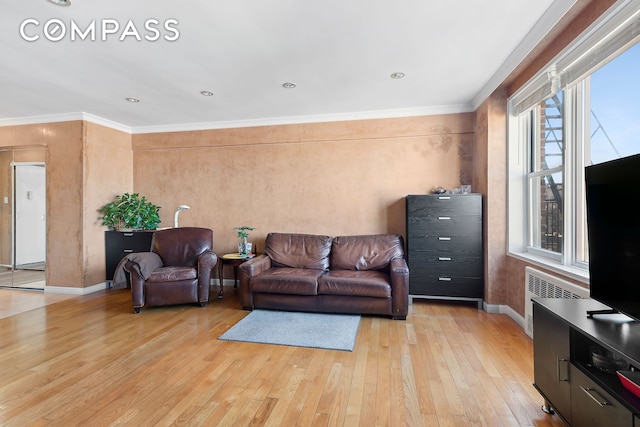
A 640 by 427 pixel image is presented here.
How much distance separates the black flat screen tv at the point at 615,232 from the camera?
1.38 m

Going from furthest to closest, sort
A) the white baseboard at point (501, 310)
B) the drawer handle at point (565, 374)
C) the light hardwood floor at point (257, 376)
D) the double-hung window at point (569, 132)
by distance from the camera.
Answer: the white baseboard at point (501, 310), the double-hung window at point (569, 132), the light hardwood floor at point (257, 376), the drawer handle at point (565, 374)

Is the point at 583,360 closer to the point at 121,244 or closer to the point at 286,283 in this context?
the point at 286,283

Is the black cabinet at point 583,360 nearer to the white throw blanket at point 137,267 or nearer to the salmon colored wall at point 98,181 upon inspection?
the white throw blanket at point 137,267

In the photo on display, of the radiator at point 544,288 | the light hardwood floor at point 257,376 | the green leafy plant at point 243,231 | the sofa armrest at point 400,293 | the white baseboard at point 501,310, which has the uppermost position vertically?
the green leafy plant at point 243,231

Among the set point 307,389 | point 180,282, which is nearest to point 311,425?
point 307,389

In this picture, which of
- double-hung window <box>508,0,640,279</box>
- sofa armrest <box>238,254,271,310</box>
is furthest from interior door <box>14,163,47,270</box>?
double-hung window <box>508,0,640,279</box>

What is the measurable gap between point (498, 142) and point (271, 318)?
3253mm

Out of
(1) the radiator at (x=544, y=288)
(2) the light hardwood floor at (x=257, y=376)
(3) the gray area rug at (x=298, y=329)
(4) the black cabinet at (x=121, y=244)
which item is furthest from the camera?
(4) the black cabinet at (x=121, y=244)

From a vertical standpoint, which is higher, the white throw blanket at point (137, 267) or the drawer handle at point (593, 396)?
the white throw blanket at point (137, 267)

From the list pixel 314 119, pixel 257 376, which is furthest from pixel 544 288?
pixel 314 119

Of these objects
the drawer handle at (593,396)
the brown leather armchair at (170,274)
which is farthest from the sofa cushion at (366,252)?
the drawer handle at (593,396)

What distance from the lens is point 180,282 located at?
376cm

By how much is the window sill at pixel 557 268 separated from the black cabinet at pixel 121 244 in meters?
4.85

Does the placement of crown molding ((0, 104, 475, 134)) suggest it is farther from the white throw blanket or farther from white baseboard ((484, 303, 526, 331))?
white baseboard ((484, 303, 526, 331))
